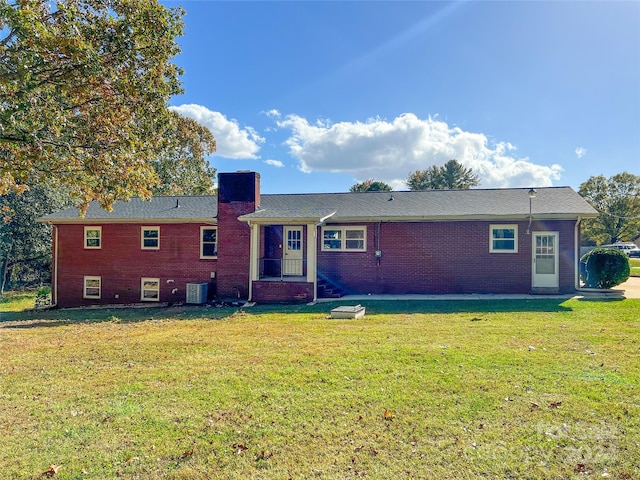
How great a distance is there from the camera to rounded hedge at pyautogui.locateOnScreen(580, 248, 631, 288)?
12.9 meters

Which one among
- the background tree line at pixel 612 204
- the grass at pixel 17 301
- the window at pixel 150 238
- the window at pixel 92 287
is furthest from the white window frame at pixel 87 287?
the background tree line at pixel 612 204

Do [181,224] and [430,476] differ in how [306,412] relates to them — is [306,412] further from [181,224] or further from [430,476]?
[181,224]

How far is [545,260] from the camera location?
14117mm

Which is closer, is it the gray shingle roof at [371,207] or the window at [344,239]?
the gray shingle roof at [371,207]

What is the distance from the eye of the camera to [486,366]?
562cm

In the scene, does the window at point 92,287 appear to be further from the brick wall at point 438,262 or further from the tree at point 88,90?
the brick wall at point 438,262

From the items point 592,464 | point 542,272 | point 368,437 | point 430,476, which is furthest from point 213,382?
point 542,272

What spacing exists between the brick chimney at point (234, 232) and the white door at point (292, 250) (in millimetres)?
1670

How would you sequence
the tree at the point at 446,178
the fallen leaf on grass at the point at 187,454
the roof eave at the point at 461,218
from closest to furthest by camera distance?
the fallen leaf on grass at the point at 187,454 → the roof eave at the point at 461,218 → the tree at the point at 446,178

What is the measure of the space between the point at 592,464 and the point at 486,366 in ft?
7.84

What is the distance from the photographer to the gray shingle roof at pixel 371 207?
14.0m

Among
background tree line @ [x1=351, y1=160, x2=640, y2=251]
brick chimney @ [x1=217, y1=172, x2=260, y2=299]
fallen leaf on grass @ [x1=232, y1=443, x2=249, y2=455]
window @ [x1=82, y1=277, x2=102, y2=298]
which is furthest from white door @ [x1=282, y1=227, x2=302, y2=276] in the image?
background tree line @ [x1=351, y1=160, x2=640, y2=251]

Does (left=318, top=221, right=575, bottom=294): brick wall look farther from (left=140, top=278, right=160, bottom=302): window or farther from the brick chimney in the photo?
(left=140, top=278, right=160, bottom=302): window

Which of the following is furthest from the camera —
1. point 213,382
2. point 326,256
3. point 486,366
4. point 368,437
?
point 326,256
